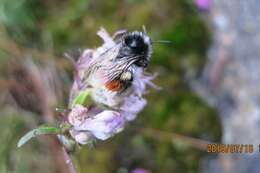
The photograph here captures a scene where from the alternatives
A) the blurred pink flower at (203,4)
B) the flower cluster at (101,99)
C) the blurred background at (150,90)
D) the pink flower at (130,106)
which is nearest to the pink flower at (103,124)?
the flower cluster at (101,99)

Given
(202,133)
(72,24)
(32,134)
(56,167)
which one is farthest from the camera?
(72,24)

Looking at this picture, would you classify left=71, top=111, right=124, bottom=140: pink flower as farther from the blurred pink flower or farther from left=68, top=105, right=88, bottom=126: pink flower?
the blurred pink flower

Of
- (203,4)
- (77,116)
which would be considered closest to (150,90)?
(203,4)

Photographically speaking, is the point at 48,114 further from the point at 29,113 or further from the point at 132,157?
the point at 132,157

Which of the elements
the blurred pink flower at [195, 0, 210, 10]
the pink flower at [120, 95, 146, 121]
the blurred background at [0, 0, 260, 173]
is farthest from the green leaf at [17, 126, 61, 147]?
the blurred pink flower at [195, 0, 210, 10]

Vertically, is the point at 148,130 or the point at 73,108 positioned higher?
the point at 148,130

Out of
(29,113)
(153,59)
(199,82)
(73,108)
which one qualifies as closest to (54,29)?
(29,113)
